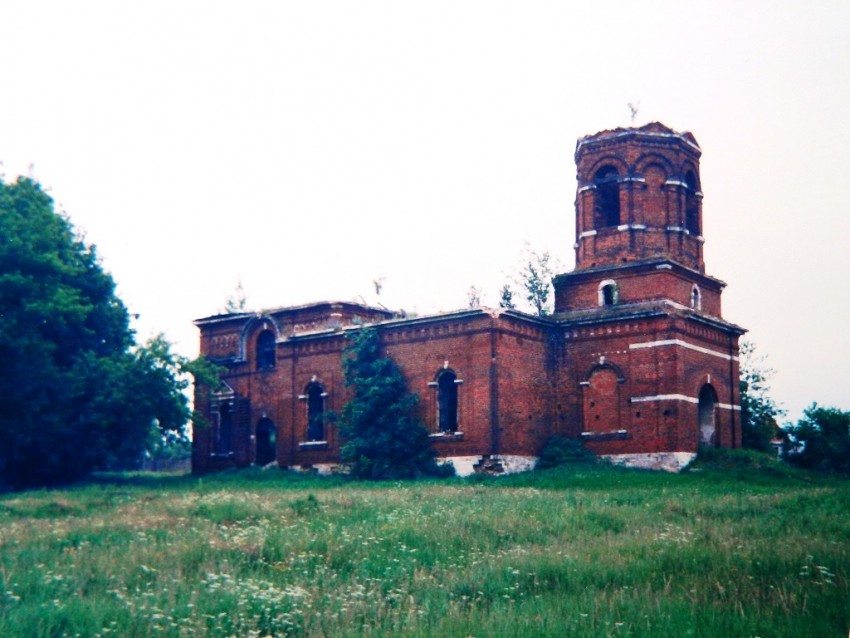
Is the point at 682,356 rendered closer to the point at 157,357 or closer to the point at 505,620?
the point at 157,357

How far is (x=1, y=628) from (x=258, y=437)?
95.1 feet

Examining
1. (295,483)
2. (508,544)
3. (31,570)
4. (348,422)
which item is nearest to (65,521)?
(31,570)

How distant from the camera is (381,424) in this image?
104 ft

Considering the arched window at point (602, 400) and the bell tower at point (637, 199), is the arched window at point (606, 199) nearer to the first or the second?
the bell tower at point (637, 199)

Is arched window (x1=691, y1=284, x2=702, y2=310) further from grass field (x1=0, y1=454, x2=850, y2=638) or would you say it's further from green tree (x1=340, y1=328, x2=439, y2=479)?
grass field (x1=0, y1=454, x2=850, y2=638)

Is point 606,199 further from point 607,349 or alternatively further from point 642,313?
point 607,349

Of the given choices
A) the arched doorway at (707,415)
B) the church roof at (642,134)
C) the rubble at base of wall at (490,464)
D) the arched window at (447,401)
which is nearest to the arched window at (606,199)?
the church roof at (642,134)

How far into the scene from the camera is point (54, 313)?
28109 millimetres

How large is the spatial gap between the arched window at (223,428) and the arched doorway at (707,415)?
18.1 meters

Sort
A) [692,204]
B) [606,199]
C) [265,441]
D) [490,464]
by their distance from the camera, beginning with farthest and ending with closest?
1. [265,441]
2. [692,204]
3. [606,199]
4. [490,464]

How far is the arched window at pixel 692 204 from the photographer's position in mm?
32812

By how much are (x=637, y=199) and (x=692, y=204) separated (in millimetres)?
2595

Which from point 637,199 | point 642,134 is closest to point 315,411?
point 637,199

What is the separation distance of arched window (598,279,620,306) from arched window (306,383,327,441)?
10567 millimetres
